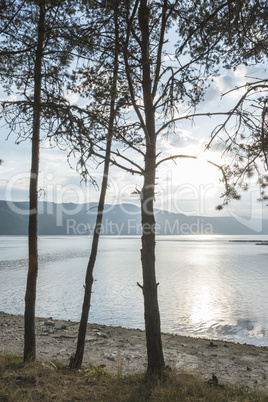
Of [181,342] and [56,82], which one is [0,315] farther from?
[56,82]

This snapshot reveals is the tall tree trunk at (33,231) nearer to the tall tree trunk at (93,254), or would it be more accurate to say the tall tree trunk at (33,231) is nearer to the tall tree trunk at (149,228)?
the tall tree trunk at (93,254)

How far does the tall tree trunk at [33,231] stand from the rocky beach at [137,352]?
1.91m

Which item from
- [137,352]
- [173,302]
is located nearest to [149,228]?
[137,352]

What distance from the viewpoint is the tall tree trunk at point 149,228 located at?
296 inches

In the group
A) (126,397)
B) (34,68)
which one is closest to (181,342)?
(126,397)

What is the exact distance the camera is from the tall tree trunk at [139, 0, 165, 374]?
24.6 feet

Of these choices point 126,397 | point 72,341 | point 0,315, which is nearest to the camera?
point 126,397

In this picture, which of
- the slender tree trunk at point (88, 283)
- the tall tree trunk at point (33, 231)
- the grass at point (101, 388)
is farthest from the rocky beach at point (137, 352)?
the tall tree trunk at point (33, 231)

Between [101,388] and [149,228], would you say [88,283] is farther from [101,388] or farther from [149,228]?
[101,388]

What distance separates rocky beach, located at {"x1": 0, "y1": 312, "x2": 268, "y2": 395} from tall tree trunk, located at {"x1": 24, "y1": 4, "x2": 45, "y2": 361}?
1.91 metres

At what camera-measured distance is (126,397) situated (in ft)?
19.9

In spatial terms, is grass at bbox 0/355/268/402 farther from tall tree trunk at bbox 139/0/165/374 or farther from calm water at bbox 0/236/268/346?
calm water at bbox 0/236/268/346

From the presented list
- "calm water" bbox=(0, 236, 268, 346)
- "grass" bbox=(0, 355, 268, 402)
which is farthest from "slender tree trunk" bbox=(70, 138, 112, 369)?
"calm water" bbox=(0, 236, 268, 346)

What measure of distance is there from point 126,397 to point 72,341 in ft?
24.9
